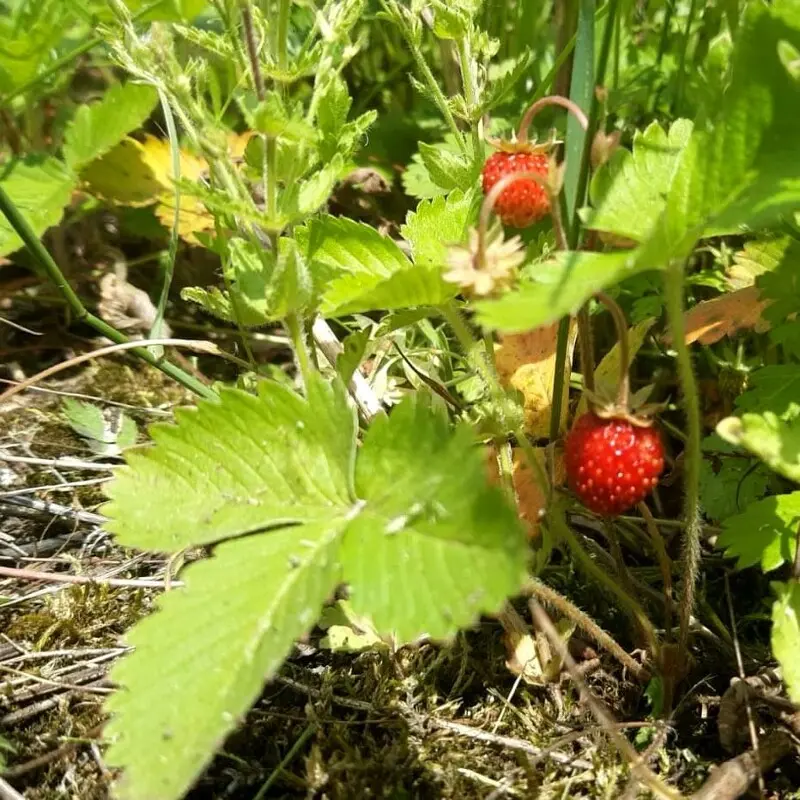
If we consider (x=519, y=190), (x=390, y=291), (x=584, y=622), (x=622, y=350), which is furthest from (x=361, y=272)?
(x=584, y=622)

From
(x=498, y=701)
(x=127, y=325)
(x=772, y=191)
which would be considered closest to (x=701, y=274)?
(x=772, y=191)

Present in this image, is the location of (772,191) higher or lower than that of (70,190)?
higher

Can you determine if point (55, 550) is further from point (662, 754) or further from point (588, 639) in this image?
point (662, 754)

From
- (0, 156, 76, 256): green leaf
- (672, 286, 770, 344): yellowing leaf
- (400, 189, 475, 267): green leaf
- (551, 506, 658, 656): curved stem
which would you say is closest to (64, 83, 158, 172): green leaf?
(0, 156, 76, 256): green leaf

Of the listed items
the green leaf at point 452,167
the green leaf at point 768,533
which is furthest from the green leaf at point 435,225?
the green leaf at point 768,533

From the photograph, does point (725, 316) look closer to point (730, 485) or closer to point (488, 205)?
point (730, 485)

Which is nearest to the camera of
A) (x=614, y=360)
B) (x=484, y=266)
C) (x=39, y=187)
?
(x=484, y=266)

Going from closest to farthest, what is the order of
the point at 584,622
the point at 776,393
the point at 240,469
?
the point at 240,469
the point at 584,622
the point at 776,393
